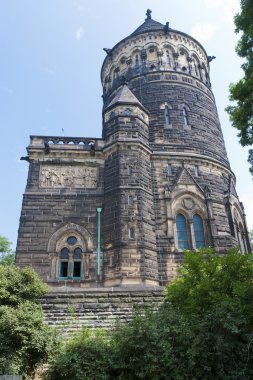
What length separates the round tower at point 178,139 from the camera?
15852 millimetres

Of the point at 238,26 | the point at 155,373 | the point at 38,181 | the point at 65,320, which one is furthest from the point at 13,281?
the point at 238,26

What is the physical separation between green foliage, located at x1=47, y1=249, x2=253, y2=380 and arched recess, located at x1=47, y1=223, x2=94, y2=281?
6.86 meters

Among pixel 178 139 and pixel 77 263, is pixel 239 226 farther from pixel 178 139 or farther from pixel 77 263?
pixel 77 263

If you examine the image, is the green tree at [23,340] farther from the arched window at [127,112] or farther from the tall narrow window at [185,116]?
the tall narrow window at [185,116]

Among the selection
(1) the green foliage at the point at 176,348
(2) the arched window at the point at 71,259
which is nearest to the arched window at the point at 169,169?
(2) the arched window at the point at 71,259

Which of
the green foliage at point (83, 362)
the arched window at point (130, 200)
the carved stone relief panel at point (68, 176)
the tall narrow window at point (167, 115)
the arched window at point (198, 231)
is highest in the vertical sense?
the tall narrow window at point (167, 115)

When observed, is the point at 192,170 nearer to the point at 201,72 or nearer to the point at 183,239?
the point at 183,239

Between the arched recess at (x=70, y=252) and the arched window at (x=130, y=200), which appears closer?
the arched recess at (x=70, y=252)

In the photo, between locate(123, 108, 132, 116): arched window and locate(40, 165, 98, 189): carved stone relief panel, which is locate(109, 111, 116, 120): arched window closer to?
locate(123, 108, 132, 116): arched window

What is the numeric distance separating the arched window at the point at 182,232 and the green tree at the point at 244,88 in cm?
686

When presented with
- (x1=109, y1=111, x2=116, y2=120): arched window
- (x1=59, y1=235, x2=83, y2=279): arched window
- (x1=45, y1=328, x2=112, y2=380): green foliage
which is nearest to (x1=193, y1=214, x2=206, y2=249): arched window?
(x1=59, y1=235, x2=83, y2=279): arched window

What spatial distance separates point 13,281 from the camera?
30.2ft

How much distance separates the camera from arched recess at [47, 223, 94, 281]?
1452 cm

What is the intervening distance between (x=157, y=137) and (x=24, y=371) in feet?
42.2
